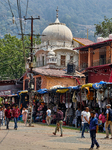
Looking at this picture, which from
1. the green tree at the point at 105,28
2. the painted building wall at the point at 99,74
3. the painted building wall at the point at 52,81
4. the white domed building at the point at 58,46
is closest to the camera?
the painted building wall at the point at 52,81

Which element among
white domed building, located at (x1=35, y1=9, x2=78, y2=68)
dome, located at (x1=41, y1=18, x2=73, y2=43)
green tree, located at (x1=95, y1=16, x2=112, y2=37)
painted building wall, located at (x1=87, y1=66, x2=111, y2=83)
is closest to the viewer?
painted building wall, located at (x1=87, y1=66, x2=111, y2=83)

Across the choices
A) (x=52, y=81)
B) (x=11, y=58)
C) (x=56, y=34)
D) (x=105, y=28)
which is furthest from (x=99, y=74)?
(x=11, y=58)

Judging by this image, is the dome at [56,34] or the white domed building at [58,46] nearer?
the white domed building at [58,46]

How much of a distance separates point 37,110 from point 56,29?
65.1 ft

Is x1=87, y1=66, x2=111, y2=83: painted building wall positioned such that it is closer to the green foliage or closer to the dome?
the dome

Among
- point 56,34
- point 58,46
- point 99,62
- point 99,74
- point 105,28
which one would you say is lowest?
point 99,74

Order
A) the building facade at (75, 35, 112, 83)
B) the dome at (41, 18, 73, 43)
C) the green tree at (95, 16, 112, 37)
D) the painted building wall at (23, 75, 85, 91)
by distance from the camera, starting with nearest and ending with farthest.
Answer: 1. the painted building wall at (23, 75, 85, 91)
2. the building facade at (75, 35, 112, 83)
3. the dome at (41, 18, 73, 43)
4. the green tree at (95, 16, 112, 37)

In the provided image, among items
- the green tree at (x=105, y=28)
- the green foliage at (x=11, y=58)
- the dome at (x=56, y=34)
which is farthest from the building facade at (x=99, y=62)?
the green foliage at (x=11, y=58)

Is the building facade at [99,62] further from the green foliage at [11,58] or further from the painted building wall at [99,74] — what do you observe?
the green foliage at [11,58]

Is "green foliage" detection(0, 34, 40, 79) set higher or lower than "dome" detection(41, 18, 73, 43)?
lower

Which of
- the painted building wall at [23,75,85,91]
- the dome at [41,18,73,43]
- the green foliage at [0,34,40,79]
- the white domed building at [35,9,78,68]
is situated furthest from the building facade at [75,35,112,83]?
the green foliage at [0,34,40,79]

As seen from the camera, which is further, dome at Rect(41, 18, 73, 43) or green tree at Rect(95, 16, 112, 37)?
green tree at Rect(95, 16, 112, 37)

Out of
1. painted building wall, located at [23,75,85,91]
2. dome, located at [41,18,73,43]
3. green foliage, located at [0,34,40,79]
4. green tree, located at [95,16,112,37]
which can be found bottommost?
painted building wall, located at [23,75,85,91]

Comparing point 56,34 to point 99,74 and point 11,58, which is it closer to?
point 11,58
